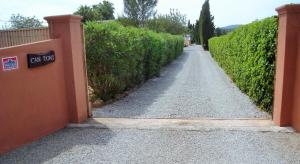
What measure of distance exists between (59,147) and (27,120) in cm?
69

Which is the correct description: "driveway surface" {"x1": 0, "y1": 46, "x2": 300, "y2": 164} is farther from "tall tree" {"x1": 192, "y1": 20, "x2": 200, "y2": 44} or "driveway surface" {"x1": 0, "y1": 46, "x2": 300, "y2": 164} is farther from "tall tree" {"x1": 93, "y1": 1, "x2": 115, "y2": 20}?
"tall tree" {"x1": 93, "y1": 1, "x2": 115, "y2": 20}

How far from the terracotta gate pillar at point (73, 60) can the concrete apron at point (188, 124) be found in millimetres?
337

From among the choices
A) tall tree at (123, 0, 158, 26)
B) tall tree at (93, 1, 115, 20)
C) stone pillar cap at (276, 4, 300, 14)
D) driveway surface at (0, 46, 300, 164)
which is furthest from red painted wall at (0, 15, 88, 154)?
tall tree at (93, 1, 115, 20)

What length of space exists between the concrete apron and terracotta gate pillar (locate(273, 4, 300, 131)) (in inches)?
10.2

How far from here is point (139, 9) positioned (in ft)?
207

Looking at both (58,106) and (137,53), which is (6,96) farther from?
(137,53)

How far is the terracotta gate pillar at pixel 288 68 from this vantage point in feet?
17.5

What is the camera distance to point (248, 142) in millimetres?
5082

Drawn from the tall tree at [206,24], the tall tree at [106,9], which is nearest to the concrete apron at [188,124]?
the tall tree at [206,24]

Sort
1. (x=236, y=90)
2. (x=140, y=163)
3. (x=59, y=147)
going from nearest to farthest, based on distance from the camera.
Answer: (x=140, y=163)
(x=59, y=147)
(x=236, y=90)

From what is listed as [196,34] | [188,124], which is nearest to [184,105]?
[188,124]

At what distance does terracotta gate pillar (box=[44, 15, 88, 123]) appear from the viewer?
5891mm

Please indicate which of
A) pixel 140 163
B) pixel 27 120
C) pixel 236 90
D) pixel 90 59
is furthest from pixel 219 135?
pixel 236 90

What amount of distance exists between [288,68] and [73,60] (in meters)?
3.89
